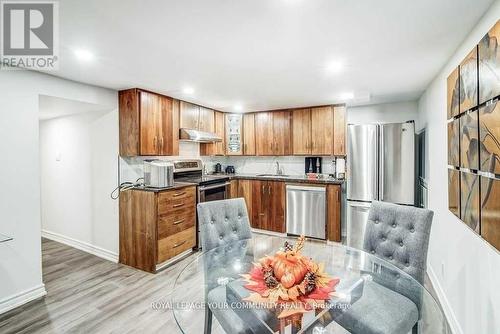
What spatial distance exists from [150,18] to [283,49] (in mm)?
998

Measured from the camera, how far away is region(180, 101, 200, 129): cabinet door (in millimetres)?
3797

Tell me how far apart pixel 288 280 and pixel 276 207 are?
3.10m

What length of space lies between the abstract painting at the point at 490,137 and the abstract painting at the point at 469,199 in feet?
→ 0.54

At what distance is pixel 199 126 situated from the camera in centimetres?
419

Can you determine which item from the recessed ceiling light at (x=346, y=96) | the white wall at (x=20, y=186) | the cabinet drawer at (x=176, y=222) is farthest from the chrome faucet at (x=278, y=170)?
the white wall at (x=20, y=186)

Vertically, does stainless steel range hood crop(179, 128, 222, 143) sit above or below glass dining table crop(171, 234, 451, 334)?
above

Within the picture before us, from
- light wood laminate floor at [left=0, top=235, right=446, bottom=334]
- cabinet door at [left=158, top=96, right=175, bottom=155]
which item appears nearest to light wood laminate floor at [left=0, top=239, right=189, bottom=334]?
light wood laminate floor at [left=0, top=235, right=446, bottom=334]

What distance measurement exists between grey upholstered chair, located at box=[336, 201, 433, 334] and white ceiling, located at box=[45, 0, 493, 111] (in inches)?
50.4

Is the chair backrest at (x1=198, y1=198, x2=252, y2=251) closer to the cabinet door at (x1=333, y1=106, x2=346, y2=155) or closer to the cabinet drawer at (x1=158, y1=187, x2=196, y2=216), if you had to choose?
the cabinet drawer at (x1=158, y1=187, x2=196, y2=216)

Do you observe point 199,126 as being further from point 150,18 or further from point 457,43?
point 457,43

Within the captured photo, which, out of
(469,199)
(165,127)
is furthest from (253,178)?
(469,199)

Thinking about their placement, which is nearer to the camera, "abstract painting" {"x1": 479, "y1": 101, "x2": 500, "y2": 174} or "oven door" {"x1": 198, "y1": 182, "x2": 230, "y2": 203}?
"abstract painting" {"x1": 479, "y1": 101, "x2": 500, "y2": 174}

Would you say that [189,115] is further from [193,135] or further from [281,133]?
[281,133]

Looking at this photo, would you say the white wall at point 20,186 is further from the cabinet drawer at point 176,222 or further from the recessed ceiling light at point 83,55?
the cabinet drawer at point 176,222
